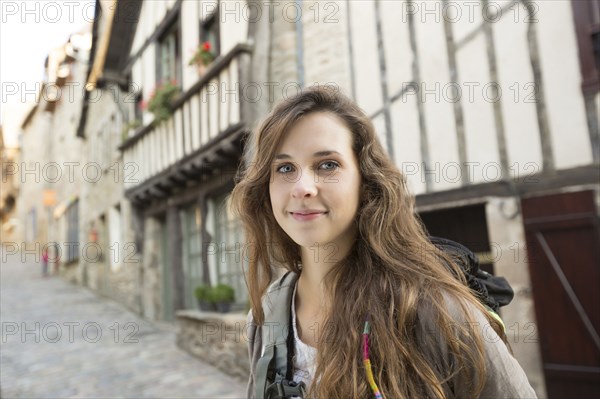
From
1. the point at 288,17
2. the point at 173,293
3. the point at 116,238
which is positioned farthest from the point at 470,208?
the point at 116,238

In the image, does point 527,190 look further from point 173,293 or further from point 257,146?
point 173,293

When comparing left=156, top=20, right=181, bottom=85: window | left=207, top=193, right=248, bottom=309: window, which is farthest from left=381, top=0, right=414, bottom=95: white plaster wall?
left=156, top=20, right=181, bottom=85: window

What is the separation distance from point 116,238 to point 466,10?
755cm

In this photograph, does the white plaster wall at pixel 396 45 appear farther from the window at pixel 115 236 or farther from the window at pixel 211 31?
the window at pixel 115 236

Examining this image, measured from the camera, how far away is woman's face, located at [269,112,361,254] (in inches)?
38.9

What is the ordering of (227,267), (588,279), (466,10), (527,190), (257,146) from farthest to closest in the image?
(227,267) < (466,10) < (527,190) < (588,279) < (257,146)

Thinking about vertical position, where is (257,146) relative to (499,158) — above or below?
below

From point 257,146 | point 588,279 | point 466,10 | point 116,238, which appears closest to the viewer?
point 257,146

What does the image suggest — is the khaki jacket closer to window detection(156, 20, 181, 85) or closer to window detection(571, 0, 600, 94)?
window detection(571, 0, 600, 94)

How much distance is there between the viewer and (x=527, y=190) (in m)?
2.95

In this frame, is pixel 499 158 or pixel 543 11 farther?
pixel 499 158

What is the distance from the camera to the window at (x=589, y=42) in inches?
102

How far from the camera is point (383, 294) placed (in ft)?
2.98

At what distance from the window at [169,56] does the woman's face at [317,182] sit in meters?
5.15
